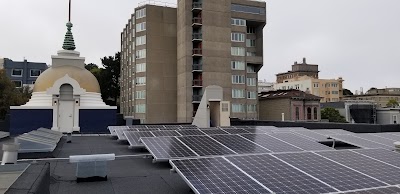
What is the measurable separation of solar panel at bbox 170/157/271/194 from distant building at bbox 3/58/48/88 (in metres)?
108

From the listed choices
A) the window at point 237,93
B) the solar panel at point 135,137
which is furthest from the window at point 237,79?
the solar panel at point 135,137

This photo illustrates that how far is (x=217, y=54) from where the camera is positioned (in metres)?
68.6

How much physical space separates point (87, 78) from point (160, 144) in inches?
1241

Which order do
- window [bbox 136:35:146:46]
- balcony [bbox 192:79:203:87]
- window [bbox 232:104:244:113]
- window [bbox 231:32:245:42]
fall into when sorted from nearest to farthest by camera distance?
balcony [bbox 192:79:203:87], window [bbox 136:35:146:46], window [bbox 232:104:244:113], window [bbox 231:32:245:42]

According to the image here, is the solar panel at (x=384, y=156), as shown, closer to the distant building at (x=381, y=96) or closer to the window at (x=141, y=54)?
the window at (x=141, y=54)

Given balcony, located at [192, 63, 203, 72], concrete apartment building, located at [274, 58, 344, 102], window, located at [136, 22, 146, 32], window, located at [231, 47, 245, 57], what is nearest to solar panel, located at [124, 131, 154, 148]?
balcony, located at [192, 63, 203, 72]

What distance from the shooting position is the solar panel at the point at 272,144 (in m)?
12.4

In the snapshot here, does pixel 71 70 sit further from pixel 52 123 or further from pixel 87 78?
pixel 52 123

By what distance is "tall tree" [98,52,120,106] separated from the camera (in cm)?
9356

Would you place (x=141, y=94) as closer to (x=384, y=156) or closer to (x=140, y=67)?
(x=140, y=67)

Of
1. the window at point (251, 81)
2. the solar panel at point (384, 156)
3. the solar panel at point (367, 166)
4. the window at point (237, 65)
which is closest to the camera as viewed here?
the solar panel at point (367, 166)

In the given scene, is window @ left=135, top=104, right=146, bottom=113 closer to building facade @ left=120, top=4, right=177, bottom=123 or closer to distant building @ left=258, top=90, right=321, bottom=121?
building facade @ left=120, top=4, right=177, bottom=123

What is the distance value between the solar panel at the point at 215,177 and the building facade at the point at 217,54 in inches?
2231

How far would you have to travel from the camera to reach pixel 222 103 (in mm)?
28141
